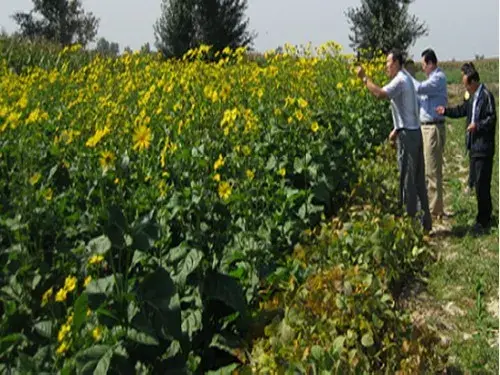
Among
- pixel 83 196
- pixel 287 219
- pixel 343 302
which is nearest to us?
pixel 343 302

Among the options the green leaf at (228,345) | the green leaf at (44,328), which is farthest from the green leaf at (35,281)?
the green leaf at (228,345)

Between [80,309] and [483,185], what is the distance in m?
4.37

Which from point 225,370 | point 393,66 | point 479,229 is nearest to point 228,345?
point 225,370

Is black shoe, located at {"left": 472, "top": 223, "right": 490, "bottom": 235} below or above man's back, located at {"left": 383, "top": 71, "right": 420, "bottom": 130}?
below

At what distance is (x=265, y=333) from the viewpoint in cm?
317

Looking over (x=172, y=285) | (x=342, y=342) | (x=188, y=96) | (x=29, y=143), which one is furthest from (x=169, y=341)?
(x=188, y=96)

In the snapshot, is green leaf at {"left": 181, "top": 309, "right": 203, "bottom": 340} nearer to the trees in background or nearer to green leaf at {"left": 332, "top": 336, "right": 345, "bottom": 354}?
green leaf at {"left": 332, "top": 336, "right": 345, "bottom": 354}

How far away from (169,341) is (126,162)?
2.94 feet

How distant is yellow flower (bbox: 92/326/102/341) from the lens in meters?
2.54

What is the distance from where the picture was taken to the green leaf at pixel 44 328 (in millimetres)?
2824

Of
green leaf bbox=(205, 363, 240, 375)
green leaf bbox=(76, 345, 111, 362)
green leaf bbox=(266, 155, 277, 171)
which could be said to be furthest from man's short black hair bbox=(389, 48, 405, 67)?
green leaf bbox=(76, 345, 111, 362)

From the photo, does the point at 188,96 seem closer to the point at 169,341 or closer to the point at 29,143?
the point at 29,143

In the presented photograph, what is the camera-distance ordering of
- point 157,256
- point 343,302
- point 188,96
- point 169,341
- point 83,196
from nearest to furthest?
point 169,341, point 157,256, point 343,302, point 83,196, point 188,96

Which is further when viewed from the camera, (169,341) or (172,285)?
(169,341)
